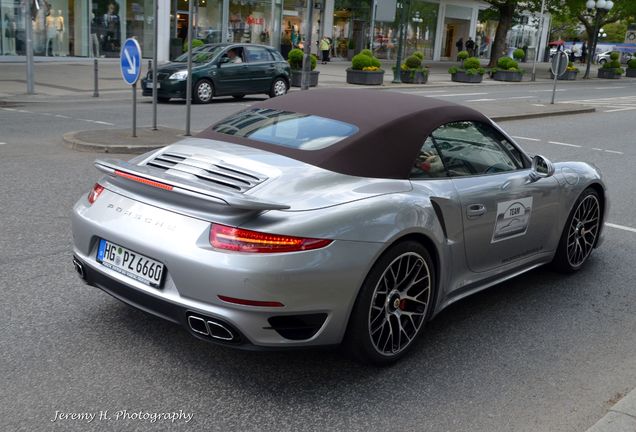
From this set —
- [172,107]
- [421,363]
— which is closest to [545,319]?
[421,363]

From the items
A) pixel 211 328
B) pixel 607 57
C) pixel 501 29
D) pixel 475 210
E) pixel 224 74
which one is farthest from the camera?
pixel 607 57

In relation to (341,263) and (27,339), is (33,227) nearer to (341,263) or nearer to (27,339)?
(27,339)

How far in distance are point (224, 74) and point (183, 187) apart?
16281mm

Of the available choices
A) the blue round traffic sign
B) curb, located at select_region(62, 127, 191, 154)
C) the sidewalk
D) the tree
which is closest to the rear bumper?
curb, located at select_region(62, 127, 191, 154)

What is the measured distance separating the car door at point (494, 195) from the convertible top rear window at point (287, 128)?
0.64 meters

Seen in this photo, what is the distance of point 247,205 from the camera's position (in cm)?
331

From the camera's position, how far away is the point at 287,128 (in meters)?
4.43

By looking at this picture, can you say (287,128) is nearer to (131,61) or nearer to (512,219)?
(512,219)

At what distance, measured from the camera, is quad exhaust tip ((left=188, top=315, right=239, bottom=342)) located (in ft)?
11.2

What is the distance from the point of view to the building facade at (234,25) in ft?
93.1

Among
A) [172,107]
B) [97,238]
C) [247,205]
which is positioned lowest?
[172,107]

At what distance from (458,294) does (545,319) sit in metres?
0.86

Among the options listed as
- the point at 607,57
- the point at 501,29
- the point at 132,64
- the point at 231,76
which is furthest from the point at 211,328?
the point at 607,57

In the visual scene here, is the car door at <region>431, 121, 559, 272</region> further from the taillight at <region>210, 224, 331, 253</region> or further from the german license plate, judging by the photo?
the german license plate
